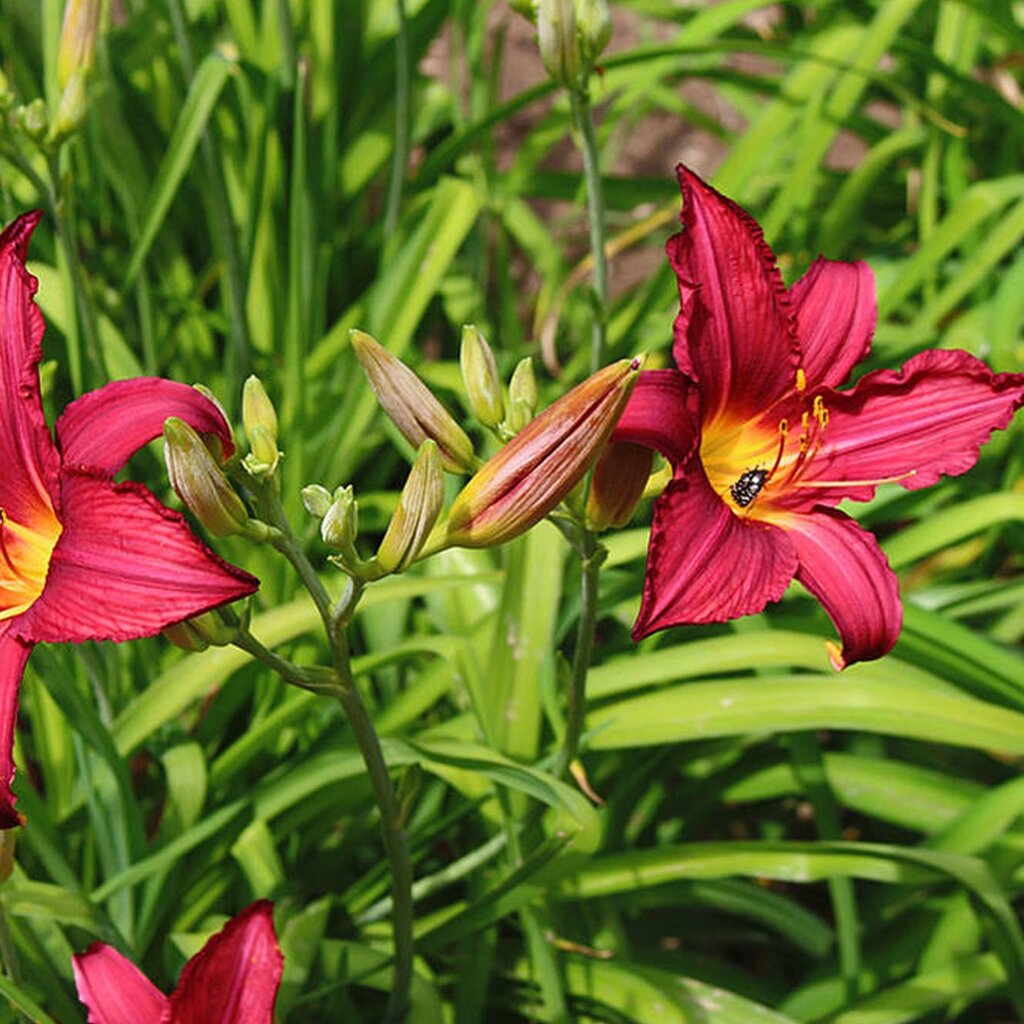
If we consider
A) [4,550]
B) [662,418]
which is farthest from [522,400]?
[4,550]

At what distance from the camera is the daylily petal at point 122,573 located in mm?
700

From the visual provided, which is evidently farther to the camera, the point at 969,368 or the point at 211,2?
the point at 211,2

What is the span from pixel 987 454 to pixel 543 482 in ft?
3.69

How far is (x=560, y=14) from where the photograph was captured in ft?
4.09

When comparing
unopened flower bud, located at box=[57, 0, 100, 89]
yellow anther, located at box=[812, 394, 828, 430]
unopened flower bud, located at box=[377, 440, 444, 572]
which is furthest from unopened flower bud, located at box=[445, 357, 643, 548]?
unopened flower bud, located at box=[57, 0, 100, 89]

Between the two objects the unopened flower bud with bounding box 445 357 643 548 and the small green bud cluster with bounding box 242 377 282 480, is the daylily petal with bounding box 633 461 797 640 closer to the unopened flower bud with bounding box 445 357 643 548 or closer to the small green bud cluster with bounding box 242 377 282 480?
the unopened flower bud with bounding box 445 357 643 548

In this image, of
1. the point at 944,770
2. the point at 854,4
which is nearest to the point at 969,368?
the point at 944,770

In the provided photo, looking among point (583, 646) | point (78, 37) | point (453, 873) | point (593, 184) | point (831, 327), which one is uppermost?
point (78, 37)

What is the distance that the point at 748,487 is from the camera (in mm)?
995

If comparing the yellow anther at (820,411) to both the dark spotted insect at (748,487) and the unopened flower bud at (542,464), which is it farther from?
the unopened flower bud at (542,464)

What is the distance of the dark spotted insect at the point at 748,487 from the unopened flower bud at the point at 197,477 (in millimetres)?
370

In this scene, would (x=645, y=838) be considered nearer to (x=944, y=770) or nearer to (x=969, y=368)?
(x=944, y=770)

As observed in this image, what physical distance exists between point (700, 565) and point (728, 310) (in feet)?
0.70

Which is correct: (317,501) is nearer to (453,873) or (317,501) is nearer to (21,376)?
(21,376)
